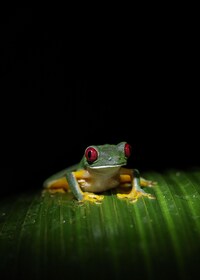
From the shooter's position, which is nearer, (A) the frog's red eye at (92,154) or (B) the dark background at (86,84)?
(A) the frog's red eye at (92,154)

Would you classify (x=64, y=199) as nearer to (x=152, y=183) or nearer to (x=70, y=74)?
(x=152, y=183)

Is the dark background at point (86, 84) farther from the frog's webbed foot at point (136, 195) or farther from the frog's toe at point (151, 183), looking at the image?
the frog's webbed foot at point (136, 195)

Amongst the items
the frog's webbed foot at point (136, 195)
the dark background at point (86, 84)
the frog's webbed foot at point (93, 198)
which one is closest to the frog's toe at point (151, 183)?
the frog's webbed foot at point (136, 195)

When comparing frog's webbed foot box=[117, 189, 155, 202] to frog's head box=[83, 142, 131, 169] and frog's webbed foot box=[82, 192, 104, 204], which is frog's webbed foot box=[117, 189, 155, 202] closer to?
frog's webbed foot box=[82, 192, 104, 204]

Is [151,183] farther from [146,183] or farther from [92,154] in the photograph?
[92,154]

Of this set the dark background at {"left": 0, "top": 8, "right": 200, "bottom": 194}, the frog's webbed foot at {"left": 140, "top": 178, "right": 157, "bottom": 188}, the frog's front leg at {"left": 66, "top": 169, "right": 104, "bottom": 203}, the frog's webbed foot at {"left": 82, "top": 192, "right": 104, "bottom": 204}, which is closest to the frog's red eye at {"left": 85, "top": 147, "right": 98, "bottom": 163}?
the frog's front leg at {"left": 66, "top": 169, "right": 104, "bottom": 203}

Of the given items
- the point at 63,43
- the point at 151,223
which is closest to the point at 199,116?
the point at 63,43
